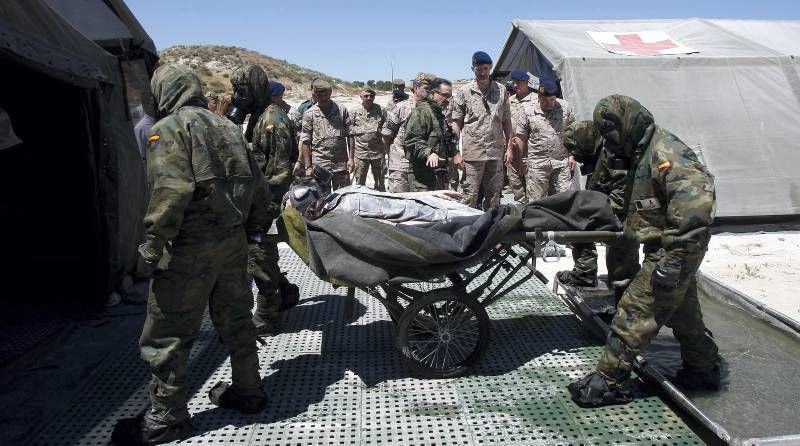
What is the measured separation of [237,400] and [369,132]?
6.53 meters

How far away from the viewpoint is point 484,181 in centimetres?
802

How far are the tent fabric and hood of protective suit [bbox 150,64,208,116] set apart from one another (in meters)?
1.31

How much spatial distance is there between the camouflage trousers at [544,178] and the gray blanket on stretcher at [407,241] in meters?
3.66

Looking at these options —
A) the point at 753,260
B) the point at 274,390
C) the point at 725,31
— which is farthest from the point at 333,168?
the point at 725,31

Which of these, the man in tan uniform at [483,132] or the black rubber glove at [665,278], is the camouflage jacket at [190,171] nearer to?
the black rubber glove at [665,278]

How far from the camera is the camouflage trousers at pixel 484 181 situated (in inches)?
310

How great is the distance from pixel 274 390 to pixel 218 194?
1433 millimetres

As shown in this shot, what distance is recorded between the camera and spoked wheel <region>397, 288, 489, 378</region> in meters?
4.11

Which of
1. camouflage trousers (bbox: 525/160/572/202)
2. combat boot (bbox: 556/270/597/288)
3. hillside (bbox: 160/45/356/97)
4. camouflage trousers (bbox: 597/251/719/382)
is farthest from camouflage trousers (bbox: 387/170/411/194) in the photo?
hillside (bbox: 160/45/356/97)

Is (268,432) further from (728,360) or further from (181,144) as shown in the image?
(728,360)

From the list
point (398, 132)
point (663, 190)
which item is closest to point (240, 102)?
point (663, 190)

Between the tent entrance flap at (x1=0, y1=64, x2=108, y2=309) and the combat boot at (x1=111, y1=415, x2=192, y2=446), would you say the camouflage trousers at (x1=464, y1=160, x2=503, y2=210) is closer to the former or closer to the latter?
the tent entrance flap at (x1=0, y1=64, x2=108, y2=309)

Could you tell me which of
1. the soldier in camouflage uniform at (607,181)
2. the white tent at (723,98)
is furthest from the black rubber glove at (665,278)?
the white tent at (723,98)

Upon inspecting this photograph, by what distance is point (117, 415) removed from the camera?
12.5 ft
